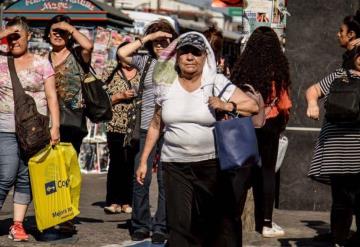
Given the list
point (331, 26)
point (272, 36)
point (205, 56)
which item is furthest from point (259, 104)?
point (331, 26)

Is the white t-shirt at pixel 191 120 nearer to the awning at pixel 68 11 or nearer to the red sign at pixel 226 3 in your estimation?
the red sign at pixel 226 3

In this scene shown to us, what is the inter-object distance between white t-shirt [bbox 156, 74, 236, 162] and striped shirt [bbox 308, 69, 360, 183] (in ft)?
4.25

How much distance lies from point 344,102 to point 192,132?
1.39 metres

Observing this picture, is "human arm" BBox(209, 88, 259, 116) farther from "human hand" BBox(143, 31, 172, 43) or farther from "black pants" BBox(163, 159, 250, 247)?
"human hand" BBox(143, 31, 172, 43)

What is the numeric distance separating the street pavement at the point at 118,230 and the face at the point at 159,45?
1642 mm

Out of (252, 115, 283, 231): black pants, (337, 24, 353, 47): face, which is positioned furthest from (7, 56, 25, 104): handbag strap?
(337, 24, 353, 47): face

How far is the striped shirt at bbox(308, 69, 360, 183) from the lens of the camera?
7609 mm

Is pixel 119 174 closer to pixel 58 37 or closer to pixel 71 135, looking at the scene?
pixel 71 135

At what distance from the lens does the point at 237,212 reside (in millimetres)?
6793

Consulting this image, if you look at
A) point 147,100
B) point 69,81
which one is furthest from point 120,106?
point 69,81

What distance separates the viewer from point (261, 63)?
857 centimetres

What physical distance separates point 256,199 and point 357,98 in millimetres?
2103

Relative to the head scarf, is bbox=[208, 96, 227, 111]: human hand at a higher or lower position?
lower

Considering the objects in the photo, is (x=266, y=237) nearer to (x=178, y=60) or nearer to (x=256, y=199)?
(x=256, y=199)
